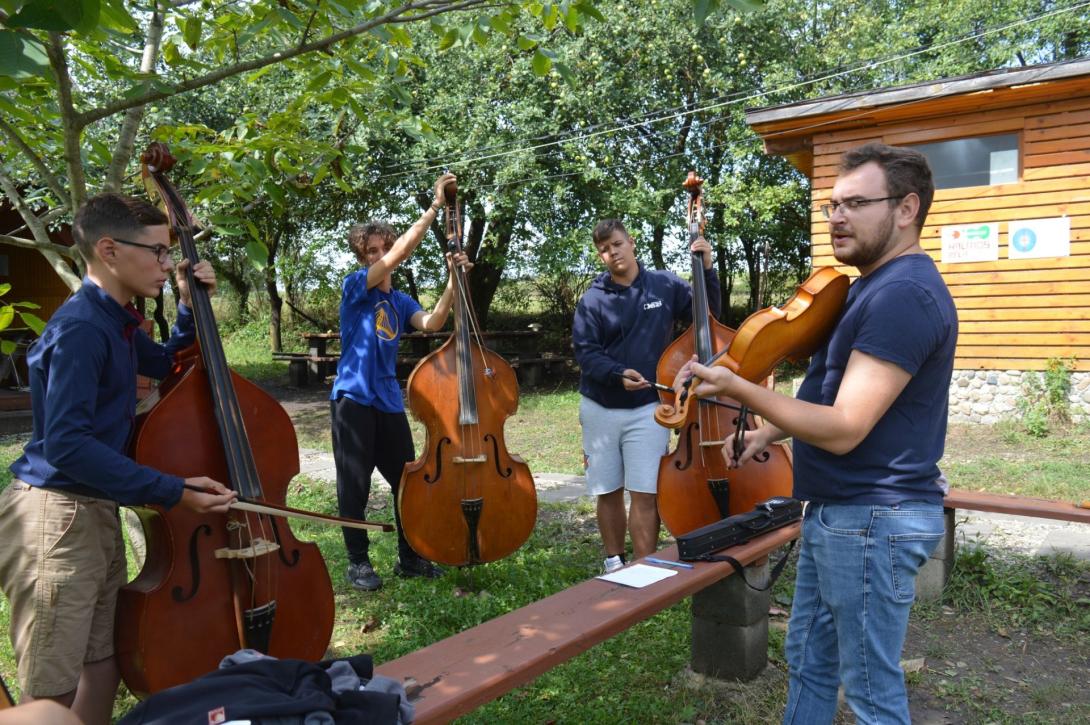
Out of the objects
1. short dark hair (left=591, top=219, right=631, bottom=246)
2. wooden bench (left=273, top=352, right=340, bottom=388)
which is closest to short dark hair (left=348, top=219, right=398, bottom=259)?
short dark hair (left=591, top=219, right=631, bottom=246)

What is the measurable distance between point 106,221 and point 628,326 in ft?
8.67

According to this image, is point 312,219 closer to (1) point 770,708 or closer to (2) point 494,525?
(2) point 494,525

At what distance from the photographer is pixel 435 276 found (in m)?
16.3

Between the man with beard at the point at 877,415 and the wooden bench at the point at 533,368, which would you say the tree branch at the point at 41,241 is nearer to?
the man with beard at the point at 877,415

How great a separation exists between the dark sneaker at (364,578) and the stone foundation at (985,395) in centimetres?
773

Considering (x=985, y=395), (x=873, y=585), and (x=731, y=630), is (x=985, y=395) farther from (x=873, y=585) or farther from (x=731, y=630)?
(x=873, y=585)

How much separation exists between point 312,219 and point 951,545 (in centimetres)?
1436

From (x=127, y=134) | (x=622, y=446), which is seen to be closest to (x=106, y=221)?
(x=127, y=134)

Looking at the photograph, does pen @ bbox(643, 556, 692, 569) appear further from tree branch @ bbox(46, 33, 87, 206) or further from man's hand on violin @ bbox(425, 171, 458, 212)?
tree branch @ bbox(46, 33, 87, 206)

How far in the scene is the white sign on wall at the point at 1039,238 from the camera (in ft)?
29.2

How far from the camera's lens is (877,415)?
1938 mm

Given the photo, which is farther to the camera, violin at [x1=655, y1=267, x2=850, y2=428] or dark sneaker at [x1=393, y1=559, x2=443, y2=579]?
dark sneaker at [x1=393, y1=559, x2=443, y2=579]

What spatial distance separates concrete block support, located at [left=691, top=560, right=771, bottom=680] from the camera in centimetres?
338

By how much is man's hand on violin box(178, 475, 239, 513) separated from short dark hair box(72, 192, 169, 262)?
0.80 meters
